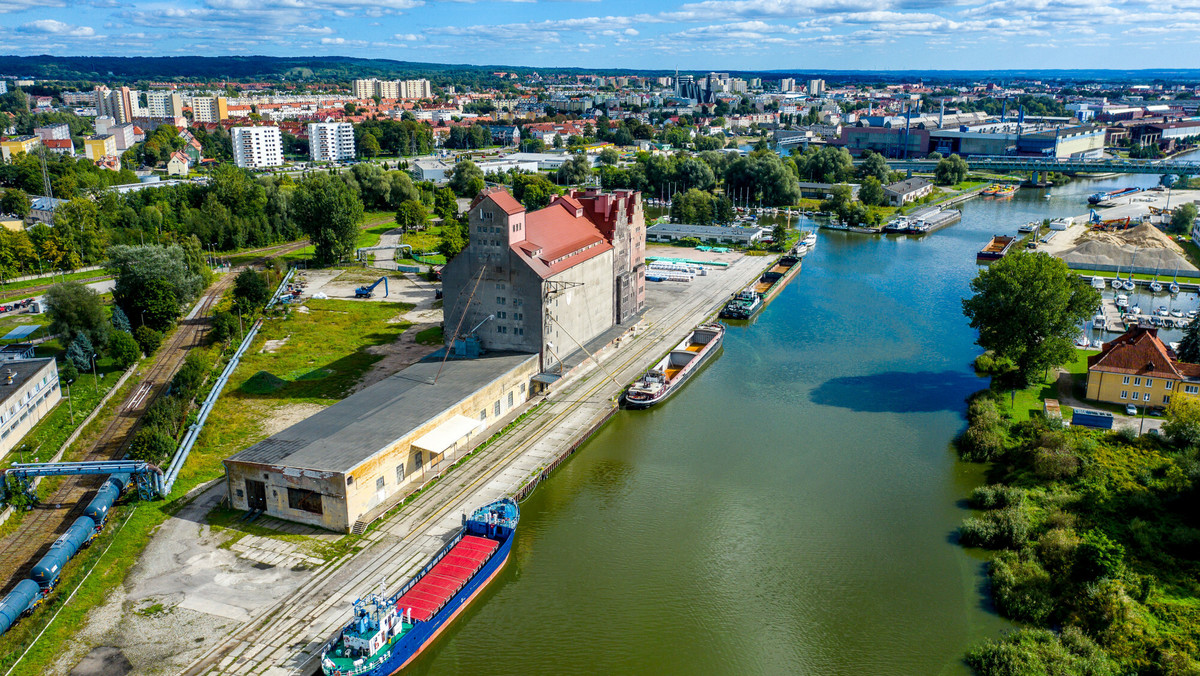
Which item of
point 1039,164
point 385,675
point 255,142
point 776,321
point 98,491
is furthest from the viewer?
point 255,142

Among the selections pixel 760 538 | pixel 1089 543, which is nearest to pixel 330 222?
pixel 760 538

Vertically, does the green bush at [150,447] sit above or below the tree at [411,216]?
below

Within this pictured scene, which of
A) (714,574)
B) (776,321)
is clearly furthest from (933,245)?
(714,574)

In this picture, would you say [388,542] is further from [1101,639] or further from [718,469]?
[1101,639]

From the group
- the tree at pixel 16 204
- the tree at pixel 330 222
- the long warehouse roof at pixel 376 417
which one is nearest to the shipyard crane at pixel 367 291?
the tree at pixel 330 222

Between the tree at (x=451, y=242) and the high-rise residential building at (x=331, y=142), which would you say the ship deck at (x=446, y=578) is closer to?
the tree at (x=451, y=242)
